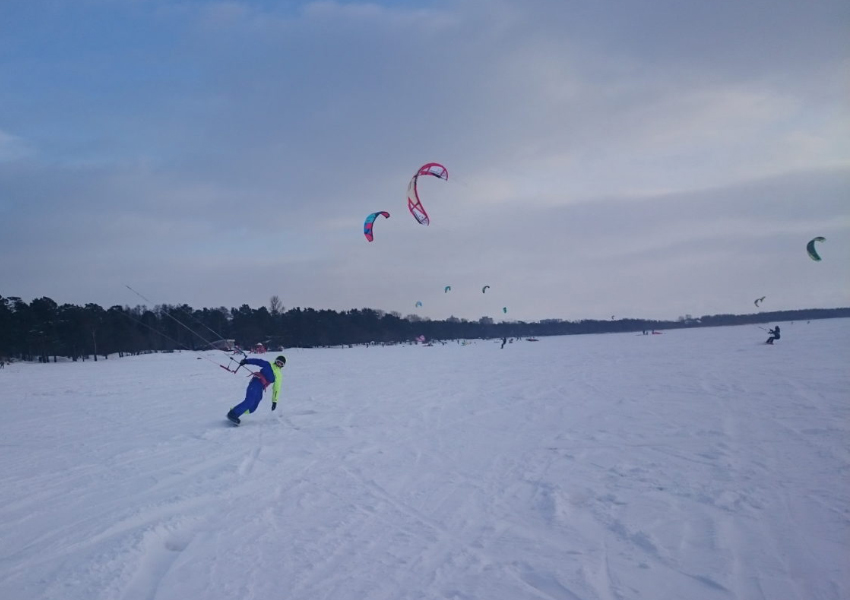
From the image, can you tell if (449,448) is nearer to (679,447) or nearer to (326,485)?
(326,485)

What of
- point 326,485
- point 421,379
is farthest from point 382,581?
point 421,379

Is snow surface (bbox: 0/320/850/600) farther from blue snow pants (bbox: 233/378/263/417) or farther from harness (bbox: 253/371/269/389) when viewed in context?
harness (bbox: 253/371/269/389)

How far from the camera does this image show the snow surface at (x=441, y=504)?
3525 mm

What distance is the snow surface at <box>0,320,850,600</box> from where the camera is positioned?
3.53 m

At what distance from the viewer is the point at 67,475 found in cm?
638

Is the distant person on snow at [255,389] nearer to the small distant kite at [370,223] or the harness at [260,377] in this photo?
the harness at [260,377]

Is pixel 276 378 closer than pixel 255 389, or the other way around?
pixel 255 389

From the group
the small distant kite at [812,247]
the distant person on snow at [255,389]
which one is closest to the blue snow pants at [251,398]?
the distant person on snow at [255,389]

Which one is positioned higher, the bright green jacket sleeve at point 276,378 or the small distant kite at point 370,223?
the small distant kite at point 370,223

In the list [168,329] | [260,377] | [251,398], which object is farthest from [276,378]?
[168,329]

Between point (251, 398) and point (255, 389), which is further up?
point (255, 389)

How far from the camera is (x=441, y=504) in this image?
16.6 ft

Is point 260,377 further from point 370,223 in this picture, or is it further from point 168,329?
point 168,329

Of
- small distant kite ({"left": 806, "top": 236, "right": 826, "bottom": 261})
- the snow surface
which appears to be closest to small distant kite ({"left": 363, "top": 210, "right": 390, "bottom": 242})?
the snow surface
